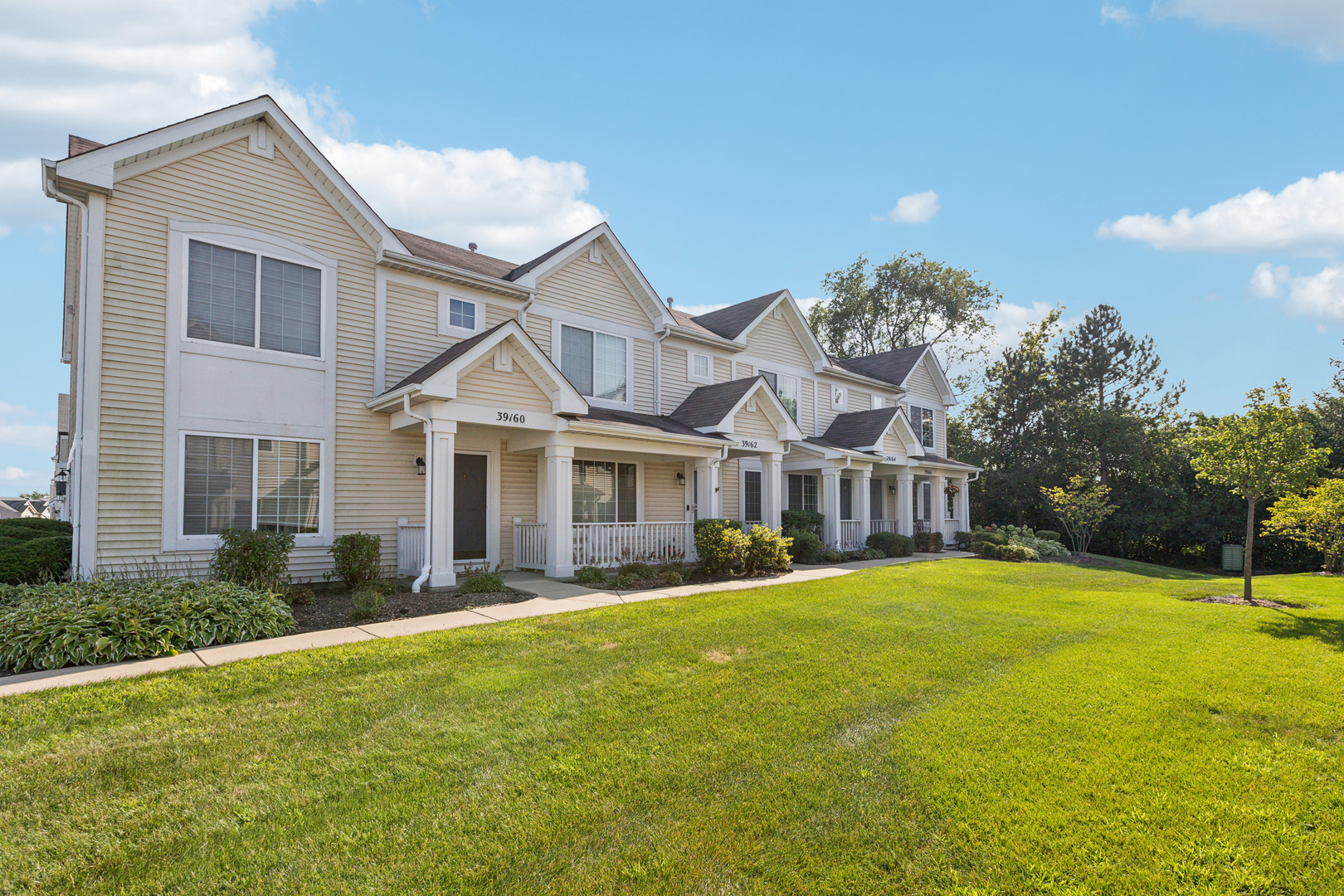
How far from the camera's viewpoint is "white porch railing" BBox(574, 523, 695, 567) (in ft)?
43.2

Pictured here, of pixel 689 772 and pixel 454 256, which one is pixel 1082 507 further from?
pixel 689 772

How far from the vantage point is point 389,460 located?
475 inches

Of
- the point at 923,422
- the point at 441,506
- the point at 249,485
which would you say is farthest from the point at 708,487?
the point at 923,422

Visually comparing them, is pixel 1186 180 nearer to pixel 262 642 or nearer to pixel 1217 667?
pixel 1217 667

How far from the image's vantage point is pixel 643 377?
54.9 feet

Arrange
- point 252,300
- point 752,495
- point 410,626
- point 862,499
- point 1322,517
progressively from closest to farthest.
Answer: point 410,626, point 252,300, point 1322,517, point 752,495, point 862,499

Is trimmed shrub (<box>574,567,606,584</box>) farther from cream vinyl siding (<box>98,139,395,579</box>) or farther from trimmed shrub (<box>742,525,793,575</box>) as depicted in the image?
cream vinyl siding (<box>98,139,395,579</box>)

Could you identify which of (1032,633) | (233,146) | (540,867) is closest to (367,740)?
(540,867)

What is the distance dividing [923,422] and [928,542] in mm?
6761

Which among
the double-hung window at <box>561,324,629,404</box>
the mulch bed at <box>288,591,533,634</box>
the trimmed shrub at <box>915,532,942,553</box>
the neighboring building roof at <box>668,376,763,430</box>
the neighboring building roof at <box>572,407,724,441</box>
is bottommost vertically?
the trimmed shrub at <box>915,532,942,553</box>

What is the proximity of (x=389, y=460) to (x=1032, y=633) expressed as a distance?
35.6 feet

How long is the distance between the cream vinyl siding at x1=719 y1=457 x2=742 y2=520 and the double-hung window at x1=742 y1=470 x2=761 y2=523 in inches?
19.6

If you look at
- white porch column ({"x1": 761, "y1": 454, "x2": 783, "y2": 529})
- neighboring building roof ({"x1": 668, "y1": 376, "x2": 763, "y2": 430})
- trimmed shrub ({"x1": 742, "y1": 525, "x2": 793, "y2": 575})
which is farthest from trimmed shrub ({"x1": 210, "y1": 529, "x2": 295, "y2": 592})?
white porch column ({"x1": 761, "y1": 454, "x2": 783, "y2": 529})

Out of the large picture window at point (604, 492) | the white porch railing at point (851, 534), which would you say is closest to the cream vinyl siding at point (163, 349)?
the large picture window at point (604, 492)
